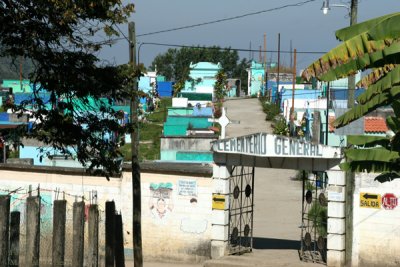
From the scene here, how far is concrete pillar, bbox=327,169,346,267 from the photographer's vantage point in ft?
61.9

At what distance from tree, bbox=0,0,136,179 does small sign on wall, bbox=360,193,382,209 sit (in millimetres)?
7968

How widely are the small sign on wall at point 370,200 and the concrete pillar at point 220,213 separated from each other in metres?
3.23

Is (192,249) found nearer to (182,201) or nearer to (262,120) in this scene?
(182,201)

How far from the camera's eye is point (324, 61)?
10477 mm

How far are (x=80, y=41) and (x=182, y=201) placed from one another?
8.89 metres

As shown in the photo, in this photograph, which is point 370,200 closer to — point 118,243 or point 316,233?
point 316,233

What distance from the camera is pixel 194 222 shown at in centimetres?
2030

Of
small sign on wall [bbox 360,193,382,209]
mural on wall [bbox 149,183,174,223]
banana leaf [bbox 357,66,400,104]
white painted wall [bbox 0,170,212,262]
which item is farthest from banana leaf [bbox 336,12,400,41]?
mural on wall [bbox 149,183,174,223]

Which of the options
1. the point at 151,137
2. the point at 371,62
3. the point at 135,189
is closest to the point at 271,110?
the point at 151,137

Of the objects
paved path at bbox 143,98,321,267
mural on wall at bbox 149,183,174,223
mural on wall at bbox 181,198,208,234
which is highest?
mural on wall at bbox 149,183,174,223

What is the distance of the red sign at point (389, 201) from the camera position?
18.5 m

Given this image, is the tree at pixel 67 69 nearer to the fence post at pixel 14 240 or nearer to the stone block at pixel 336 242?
the fence post at pixel 14 240

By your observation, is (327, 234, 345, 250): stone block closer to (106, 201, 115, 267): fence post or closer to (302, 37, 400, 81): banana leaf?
(106, 201, 115, 267): fence post

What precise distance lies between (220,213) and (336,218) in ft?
9.26
